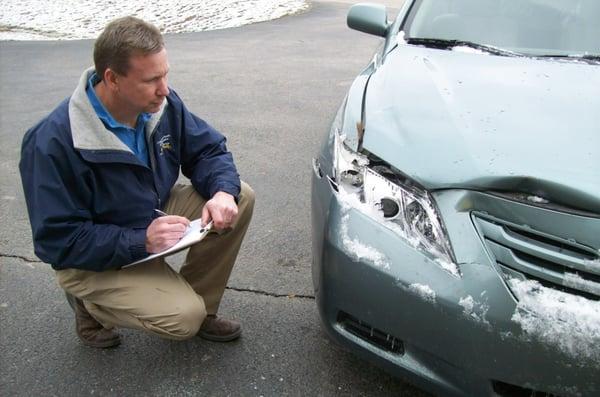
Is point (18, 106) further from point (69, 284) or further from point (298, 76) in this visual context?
point (69, 284)

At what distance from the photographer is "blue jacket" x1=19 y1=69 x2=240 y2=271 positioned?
1.96 metres

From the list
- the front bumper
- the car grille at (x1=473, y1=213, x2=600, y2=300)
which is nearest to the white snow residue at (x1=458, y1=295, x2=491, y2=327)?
the front bumper

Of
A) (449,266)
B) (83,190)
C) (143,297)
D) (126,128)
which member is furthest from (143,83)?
Result: (449,266)

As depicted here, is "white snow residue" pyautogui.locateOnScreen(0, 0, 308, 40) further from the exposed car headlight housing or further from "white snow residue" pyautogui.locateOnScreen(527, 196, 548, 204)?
"white snow residue" pyautogui.locateOnScreen(527, 196, 548, 204)

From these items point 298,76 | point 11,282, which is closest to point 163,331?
point 11,282

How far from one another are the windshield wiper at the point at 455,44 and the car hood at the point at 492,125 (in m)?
0.16

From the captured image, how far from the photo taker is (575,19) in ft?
9.13

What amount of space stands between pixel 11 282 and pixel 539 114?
8.23 feet

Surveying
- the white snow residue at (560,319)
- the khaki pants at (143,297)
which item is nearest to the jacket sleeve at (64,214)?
the khaki pants at (143,297)

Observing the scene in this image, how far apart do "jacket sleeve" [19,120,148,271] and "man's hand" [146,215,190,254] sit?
0.02 metres

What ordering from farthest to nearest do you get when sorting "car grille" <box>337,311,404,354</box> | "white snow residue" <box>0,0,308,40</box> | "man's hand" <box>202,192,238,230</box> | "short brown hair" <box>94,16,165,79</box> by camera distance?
1. "white snow residue" <box>0,0,308,40</box>
2. "man's hand" <box>202,192,238,230</box>
3. "short brown hair" <box>94,16,165,79</box>
4. "car grille" <box>337,311,404,354</box>

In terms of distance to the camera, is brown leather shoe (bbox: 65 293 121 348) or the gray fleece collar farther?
brown leather shoe (bbox: 65 293 121 348)

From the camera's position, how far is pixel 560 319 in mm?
1516

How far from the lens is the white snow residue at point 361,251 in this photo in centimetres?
171
